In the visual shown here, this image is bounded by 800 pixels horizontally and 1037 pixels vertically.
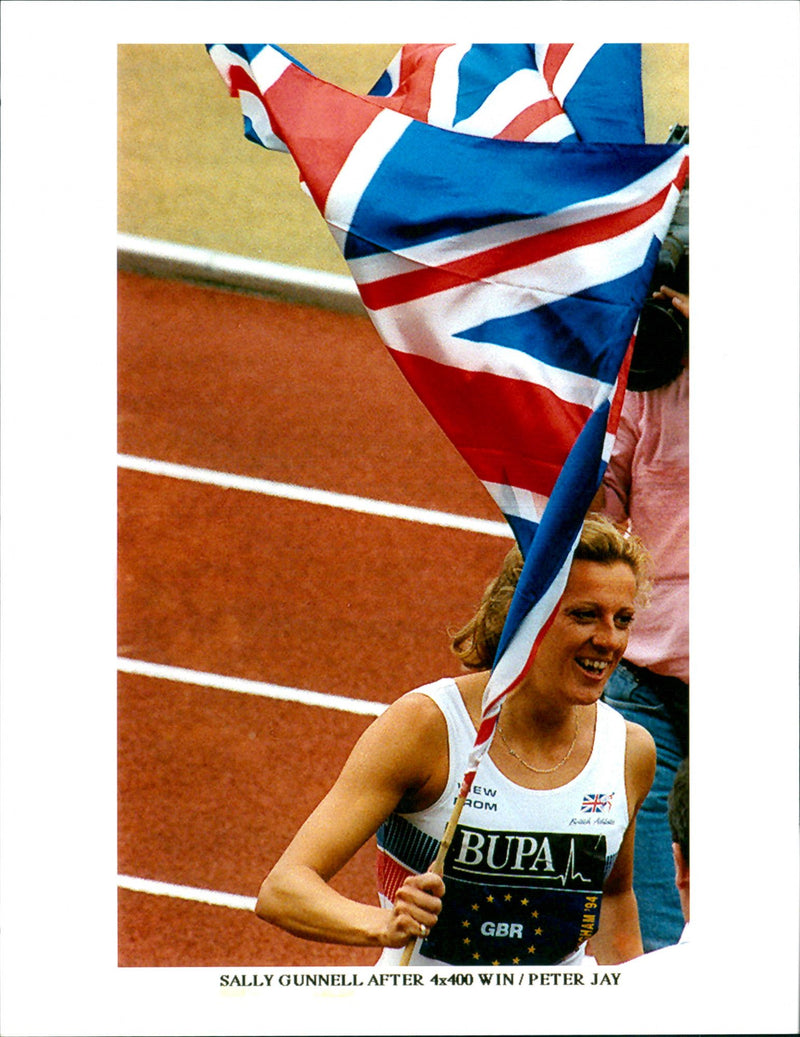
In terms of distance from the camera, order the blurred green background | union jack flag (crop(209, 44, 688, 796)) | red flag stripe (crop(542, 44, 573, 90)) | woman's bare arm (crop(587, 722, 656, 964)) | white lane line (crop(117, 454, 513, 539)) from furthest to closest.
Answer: white lane line (crop(117, 454, 513, 539))
the blurred green background
red flag stripe (crop(542, 44, 573, 90))
woman's bare arm (crop(587, 722, 656, 964))
union jack flag (crop(209, 44, 688, 796))

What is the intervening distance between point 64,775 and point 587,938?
68.1 inches

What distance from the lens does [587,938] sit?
5234 millimetres

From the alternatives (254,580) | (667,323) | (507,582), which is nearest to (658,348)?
(667,323)

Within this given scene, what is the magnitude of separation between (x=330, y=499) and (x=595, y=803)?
174 centimetres

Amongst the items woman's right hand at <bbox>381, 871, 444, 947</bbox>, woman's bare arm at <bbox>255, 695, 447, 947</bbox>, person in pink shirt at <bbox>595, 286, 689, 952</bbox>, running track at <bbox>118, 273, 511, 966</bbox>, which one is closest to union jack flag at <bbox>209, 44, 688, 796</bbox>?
woman's bare arm at <bbox>255, 695, 447, 947</bbox>

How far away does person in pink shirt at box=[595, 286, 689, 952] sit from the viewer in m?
5.46

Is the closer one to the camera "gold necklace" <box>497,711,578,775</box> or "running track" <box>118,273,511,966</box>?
"gold necklace" <box>497,711,578,775</box>

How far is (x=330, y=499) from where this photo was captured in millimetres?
6383

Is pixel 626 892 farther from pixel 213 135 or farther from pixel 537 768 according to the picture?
pixel 213 135

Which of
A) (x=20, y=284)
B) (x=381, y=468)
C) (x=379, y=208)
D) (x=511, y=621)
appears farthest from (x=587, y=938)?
(x=20, y=284)

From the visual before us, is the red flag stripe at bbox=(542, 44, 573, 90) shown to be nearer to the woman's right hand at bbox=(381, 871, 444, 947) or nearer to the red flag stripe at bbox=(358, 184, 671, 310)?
the red flag stripe at bbox=(358, 184, 671, 310)

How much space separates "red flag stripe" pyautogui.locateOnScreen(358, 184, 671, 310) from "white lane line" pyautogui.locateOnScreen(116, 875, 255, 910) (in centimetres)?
204

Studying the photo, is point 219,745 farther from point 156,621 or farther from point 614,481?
point 614,481

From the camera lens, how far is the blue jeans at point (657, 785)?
214 inches
